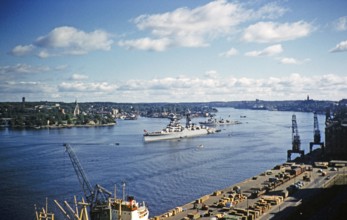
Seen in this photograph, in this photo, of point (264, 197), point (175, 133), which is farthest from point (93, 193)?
point (175, 133)

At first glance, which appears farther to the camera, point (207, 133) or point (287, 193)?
point (207, 133)

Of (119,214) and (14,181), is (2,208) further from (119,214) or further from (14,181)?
(119,214)

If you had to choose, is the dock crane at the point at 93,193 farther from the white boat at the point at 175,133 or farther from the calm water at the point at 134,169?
the white boat at the point at 175,133

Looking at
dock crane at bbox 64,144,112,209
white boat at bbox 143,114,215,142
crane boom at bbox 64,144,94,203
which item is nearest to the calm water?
crane boom at bbox 64,144,94,203

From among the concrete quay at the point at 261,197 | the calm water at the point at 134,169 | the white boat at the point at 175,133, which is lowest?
the calm water at the point at 134,169

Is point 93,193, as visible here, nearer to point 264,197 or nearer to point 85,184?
point 85,184

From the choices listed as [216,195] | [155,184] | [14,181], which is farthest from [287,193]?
[14,181]

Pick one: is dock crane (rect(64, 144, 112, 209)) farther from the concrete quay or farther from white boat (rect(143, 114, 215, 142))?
white boat (rect(143, 114, 215, 142))

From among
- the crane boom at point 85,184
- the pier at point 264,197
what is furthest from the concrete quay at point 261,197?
the crane boom at point 85,184
